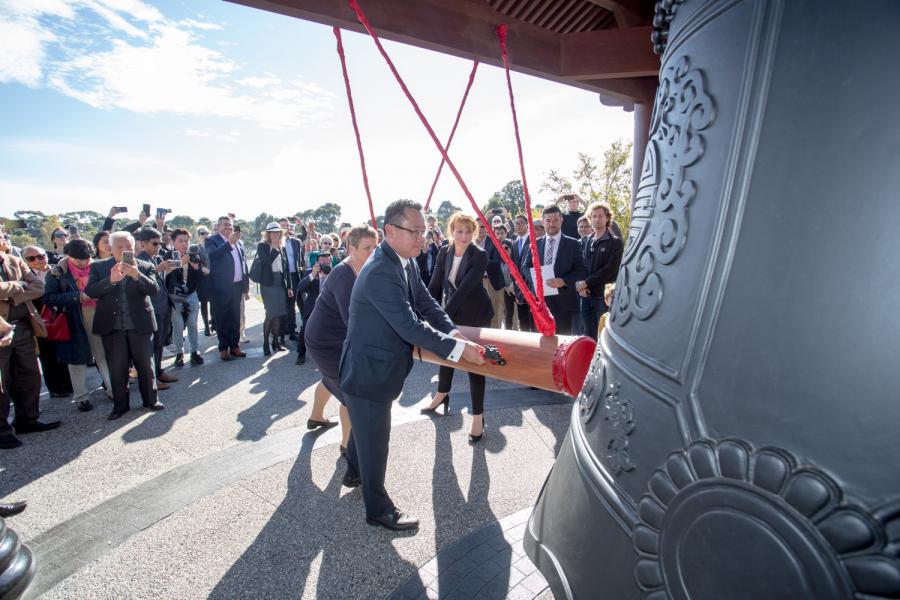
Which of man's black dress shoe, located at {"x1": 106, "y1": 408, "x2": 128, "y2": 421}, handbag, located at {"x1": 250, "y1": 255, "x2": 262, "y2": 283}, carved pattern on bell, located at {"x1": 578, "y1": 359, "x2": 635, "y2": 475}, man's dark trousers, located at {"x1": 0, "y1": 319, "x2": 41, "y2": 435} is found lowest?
man's black dress shoe, located at {"x1": 106, "y1": 408, "x2": 128, "y2": 421}

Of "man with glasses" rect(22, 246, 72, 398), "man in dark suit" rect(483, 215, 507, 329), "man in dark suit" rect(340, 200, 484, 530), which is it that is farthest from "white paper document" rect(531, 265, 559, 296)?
"man with glasses" rect(22, 246, 72, 398)

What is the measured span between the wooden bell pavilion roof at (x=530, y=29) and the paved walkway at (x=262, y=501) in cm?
237

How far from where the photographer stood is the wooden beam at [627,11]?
1.93m

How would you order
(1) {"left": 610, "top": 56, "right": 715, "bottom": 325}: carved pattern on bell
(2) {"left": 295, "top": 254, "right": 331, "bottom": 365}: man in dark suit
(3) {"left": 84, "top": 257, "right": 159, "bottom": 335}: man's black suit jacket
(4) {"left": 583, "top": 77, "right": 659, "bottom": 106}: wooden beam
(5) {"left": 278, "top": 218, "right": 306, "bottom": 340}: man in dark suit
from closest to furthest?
(1) {"left": 610, "top": 56, "right": 715, "bottom": 325}: carved pattern on bell, (4) {"left": 583, "top": 77, "right": 659, "bottom": 106}: wooden beam, (3) {"left": 84, "top": 257, "right": 159, "bottom": 335}: man's black suit jacket, (2) {"left": 295, "top": 254, "right": 331, "bottom": 365}: man in dark suit, (5) {"left": 278, "top": 218, "right": 306, "bottom": 340}: man in dark suit

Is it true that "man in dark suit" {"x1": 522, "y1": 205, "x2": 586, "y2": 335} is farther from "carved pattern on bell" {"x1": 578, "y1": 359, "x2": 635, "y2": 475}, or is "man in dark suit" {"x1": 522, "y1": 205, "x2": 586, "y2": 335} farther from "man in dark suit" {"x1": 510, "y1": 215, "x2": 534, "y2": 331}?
"carved pattern on bell" {"x1": 578, "y1": 359, "x2": 635, "y2": 475}

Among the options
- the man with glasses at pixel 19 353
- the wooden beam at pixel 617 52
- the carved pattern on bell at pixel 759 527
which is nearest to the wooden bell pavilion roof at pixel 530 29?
the wooden beam at pixel 617 52

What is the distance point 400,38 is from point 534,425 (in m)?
3.37

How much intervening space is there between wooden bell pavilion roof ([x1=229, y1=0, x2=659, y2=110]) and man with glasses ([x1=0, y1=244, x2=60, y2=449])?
13.3ft

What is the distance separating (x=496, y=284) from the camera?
542cm

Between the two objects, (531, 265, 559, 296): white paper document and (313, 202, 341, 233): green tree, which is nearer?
(531, 265, 559, 296): white paper document

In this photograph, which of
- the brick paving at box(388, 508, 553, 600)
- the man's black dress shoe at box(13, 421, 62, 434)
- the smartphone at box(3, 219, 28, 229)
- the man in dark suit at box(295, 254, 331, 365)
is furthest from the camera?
the smartphone at box(3, 219, 28, 229)

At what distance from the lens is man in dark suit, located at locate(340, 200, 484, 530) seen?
240 centimetres

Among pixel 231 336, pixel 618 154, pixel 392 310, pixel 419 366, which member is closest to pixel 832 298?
pixel 392 310

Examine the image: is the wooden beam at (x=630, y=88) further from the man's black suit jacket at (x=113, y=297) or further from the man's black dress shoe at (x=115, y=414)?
the man's black dress shoe at (x=115, y=414)
